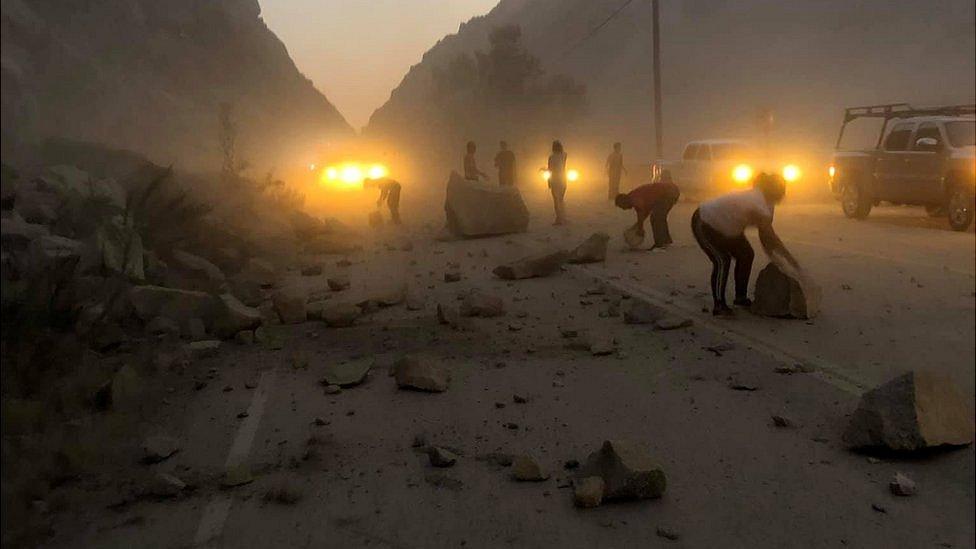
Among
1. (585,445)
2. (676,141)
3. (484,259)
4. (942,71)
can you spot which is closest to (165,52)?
(585,445)

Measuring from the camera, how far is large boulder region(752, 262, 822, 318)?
765cm

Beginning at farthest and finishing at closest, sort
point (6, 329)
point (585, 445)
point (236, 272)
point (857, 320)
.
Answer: point (236, 272) → point (857, 320) → point (6, 329) → point (585, 445)

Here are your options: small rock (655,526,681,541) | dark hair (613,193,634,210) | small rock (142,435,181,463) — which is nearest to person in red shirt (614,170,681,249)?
dark hair (613,193,634,210)

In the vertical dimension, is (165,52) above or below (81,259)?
above

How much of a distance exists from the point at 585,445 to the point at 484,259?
28.0ft

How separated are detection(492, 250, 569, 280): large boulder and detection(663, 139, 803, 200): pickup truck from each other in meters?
11.3

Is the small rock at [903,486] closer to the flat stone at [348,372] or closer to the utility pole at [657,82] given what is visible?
the flat stone at [348,372]

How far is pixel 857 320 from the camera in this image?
24.2ft

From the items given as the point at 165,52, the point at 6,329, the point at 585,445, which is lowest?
the point at 585,445

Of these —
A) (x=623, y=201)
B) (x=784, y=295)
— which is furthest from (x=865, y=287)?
(x=623, y=201)

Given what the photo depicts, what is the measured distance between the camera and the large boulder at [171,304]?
8.02m

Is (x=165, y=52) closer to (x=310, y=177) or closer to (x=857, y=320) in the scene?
(x=857, y=320)

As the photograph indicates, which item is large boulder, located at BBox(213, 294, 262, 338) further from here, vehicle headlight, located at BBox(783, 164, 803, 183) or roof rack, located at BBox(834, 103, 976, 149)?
vehicle headlight, located at BBox(783, 164, 803, 183)

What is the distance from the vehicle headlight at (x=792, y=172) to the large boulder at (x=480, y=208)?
24.1 ft
